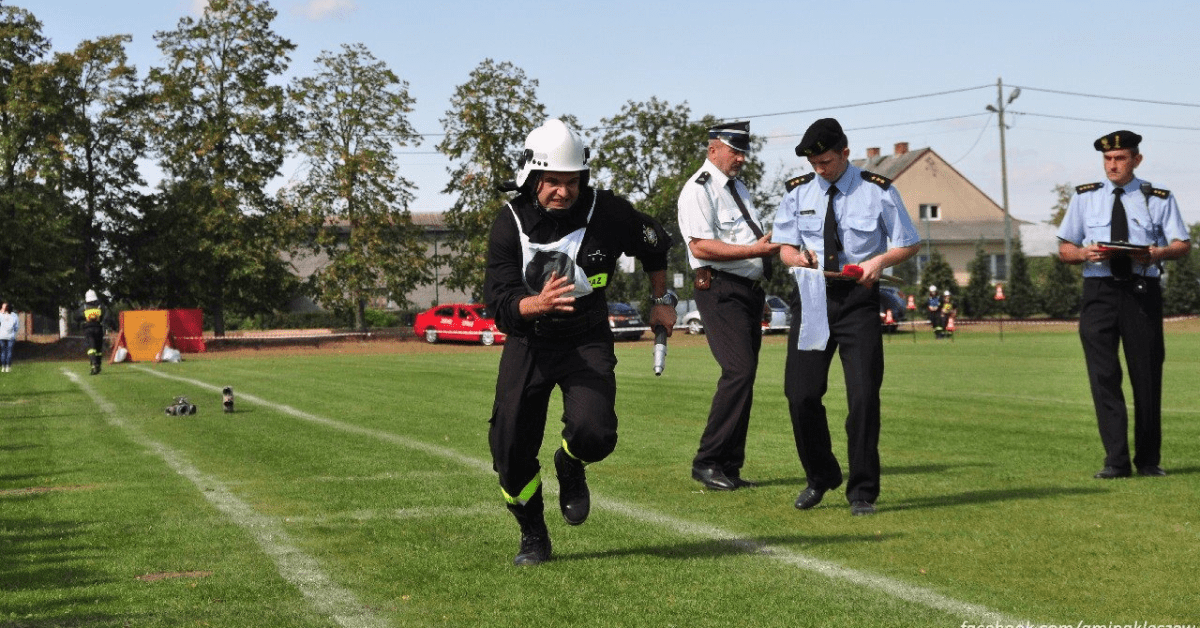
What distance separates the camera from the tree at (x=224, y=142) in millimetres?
56938

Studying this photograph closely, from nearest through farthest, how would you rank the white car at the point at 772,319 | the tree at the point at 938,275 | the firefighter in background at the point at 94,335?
the firefighter in background at the point at 94,335, the white car at the point at 772,319, the tree at the point at 938,275

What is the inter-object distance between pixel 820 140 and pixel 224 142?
174 ft

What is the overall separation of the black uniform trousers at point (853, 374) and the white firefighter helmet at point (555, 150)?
6.85 ft

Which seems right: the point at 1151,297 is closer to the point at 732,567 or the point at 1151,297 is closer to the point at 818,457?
the point at 818,457

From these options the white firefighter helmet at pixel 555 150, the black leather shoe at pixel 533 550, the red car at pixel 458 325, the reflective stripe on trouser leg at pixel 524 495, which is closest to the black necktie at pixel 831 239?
the white firefighter helmet at pixel 555 150

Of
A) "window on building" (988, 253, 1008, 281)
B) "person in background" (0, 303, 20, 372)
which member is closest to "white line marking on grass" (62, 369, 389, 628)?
"person in background" (0, 303, 20, 372)

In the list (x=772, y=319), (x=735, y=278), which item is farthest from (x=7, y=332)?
(x=735, y=278)

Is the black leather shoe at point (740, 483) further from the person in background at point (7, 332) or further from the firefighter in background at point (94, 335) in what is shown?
the person in background at point (7, 332)

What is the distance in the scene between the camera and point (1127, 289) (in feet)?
29.7

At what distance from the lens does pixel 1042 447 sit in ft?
35.9

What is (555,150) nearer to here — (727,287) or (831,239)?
(831,239)

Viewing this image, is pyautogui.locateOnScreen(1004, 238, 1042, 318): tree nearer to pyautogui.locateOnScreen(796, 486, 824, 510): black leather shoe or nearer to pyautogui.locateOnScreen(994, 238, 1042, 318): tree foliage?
pyautogui.locateOnScreen(994, 238, 1042, 318): tree foliage

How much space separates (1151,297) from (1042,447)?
7.07 feet

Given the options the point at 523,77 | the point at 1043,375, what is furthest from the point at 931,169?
the point at 1043,375
